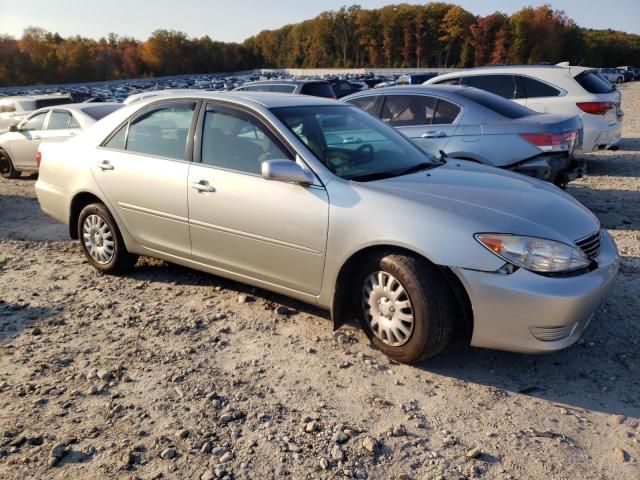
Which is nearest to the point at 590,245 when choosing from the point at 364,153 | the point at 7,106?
the point at 364,153

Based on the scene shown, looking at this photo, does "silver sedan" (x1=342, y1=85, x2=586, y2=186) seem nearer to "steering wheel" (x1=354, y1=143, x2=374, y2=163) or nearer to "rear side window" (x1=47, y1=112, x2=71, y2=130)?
"steering wheel" (x1=354, y1=143, x2=374, y2=163)

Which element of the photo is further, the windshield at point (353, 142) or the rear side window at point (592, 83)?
the rear side window at point (592, 83)

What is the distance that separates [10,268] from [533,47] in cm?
→ 10962

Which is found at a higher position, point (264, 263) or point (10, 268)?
point (264, 263)

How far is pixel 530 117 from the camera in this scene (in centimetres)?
678

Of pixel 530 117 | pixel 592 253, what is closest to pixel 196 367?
pixel 592 253

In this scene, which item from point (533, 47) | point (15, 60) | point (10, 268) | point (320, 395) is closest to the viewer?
point (320, 395)

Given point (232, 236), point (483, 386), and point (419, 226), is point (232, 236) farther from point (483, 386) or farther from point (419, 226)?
point (483, 386)

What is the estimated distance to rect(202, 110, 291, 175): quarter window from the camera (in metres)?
3.94

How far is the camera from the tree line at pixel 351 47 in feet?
309

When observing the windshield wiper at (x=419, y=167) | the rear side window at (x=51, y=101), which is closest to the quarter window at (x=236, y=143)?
the windshield wiper at (x=419, y=167)

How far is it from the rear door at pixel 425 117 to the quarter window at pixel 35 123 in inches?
273

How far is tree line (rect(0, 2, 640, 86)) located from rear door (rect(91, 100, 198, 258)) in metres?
95.0

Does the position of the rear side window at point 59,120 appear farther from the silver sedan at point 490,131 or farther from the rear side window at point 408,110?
the silver sedan at point 490,131
